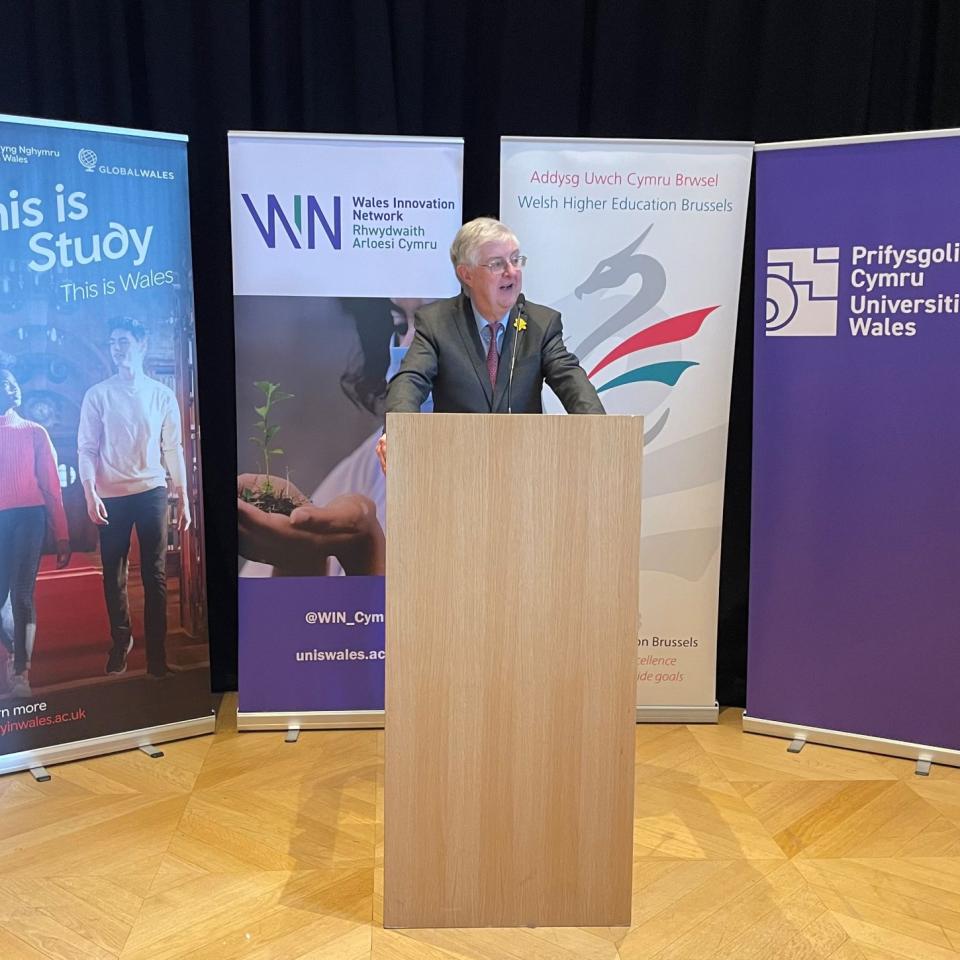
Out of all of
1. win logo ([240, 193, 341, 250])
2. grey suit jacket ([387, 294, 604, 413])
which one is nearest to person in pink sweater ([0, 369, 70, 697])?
win logo ([240, 193, 341, 250])

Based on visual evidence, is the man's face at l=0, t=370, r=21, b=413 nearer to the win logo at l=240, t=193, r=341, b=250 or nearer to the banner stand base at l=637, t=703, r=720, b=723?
the win logo at l=240, t=193, r=341, b=250

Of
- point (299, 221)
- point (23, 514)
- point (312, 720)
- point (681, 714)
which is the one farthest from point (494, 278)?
point (681, 714)

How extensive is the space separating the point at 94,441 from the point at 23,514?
329 mm

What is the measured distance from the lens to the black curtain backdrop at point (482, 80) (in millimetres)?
3842

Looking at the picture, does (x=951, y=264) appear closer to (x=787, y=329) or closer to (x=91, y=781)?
(x=787, y=329)

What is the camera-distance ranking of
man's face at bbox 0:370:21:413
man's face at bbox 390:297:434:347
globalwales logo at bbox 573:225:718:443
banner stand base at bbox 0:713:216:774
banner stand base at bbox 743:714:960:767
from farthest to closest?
globalwales logo at bbox 573:225:718:443, man's face at bbox 390:297:434:347, banner stand base at bbox 743:714:960:767, banner stand base at bbox 0:713:216:774, man's face at bbox 0:370:21:413

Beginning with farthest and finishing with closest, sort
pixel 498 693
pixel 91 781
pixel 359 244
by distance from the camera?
pixel 359 244 → pixel 91 781 → pixel 498 693

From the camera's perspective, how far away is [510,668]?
226 centimetres

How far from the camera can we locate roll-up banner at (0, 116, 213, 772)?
3189 mm

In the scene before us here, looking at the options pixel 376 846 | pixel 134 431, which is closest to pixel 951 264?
pixel 376 846

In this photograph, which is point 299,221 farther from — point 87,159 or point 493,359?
point 493,359

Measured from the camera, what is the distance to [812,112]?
4043mm

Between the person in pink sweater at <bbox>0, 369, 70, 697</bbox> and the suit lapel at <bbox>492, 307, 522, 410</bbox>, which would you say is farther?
the person in pink sweater at <bbox>0, 369, 70, 697</bbox>

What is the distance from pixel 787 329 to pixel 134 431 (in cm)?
234
